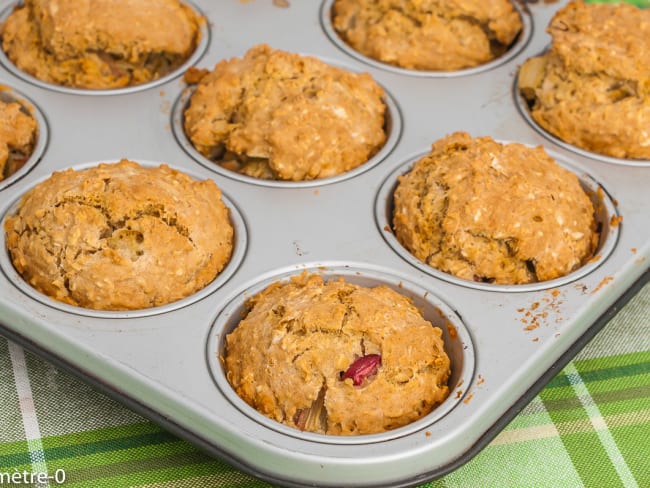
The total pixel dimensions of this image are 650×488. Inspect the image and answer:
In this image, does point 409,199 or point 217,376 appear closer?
point 217,376

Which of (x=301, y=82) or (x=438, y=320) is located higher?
(x=301, y=82)

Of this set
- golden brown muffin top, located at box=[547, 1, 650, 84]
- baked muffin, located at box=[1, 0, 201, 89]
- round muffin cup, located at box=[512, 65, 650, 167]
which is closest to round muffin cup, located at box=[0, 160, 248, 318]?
baked muffin, located at box=[1, 0, 201, 89]

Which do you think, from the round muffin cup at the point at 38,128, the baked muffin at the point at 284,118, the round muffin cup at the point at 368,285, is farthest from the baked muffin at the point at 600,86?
the round muffin cup at the point at 38,128

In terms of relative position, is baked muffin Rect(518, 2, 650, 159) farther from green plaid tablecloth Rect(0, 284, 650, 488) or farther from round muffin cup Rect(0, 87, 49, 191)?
round muffin cup Rect(0, 87, 49, 191)

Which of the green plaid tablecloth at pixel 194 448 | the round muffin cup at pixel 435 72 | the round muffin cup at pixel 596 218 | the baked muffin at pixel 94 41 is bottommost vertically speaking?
the green plaid tablecloth at pixel 194 448

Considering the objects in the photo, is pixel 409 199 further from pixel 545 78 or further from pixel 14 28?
pixel 14 28

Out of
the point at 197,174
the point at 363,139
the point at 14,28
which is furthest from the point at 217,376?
the point at 14,28

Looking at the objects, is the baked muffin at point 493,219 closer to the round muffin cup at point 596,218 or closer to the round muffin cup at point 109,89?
the round muffin cup at point 596,218
